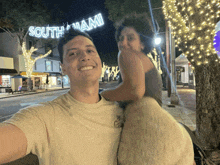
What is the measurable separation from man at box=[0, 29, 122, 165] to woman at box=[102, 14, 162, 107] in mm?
177

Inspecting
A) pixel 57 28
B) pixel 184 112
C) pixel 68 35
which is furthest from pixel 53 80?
pixel 68 35

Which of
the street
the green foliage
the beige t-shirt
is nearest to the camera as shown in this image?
the beige t-shirt

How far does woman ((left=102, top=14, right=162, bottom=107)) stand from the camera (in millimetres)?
939

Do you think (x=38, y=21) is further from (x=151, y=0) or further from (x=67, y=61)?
(x=67, y=61)

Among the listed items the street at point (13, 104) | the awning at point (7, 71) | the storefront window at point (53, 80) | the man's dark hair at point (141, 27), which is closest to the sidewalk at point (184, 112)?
the man's dark hair at point (141, 27)

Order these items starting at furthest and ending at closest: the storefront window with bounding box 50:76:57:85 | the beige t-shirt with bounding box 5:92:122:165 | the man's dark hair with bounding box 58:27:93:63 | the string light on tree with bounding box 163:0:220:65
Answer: the storefront window with bounding box 50:76:57:85, the string light on tree with bounding box 163:0:220:65, the man's dark hair with bounding box 58:27:93:63, the beige t-shirt with bounding box 5:92:122:165

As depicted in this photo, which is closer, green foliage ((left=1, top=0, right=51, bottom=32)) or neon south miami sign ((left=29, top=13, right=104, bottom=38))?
green foliage ((left=1, top=0, right=51, bottom=32))

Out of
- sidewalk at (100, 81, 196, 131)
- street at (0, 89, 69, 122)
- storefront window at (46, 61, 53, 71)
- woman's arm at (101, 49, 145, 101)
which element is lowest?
street at (0, 89, 69, 122)

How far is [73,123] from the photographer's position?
109 centimetres

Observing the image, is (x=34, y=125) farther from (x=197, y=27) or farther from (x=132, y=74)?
(x=197, y=27)

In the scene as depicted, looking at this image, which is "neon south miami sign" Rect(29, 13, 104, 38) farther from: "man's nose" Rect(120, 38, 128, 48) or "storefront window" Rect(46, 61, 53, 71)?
"man's nose" Rect(120, 38, 128, 48)

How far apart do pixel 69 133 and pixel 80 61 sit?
54 centimetres

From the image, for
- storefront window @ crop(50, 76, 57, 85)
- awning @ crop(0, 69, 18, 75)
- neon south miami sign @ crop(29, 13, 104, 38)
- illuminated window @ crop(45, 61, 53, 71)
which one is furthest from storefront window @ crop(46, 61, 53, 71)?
neon south miami sign @ crop(29, 13, 104, 38)

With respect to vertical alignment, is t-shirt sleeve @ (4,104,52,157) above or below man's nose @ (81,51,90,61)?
below
